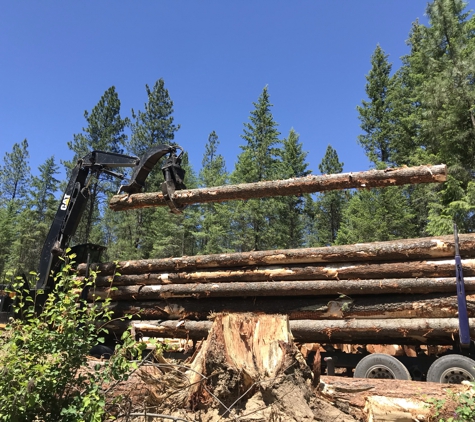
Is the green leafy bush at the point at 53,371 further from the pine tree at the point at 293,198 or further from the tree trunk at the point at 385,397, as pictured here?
the pine tree at the point at 293,198

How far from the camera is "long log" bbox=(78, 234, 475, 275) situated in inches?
225

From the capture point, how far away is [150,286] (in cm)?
775

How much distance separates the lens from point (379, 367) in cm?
531

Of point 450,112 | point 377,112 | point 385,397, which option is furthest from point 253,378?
point 377,112

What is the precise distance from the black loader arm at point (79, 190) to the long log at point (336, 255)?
1.96 meters

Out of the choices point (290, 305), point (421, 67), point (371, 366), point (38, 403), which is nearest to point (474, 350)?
point (371, 366)

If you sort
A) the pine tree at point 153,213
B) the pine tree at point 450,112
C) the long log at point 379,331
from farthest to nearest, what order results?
the pine tree at point 153,213 < the pine tree at point 450,112 < the long log at point 379,331

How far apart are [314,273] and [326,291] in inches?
14.6

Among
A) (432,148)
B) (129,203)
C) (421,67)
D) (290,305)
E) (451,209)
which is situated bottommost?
(290,305)

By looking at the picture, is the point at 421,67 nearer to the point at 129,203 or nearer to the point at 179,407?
the point at 129,203

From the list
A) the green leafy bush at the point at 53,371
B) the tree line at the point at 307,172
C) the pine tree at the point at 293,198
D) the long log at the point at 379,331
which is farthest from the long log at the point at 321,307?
the pine tree at the point at 293,198

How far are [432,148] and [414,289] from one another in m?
18.6

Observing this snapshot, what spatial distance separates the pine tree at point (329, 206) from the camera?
37.2 metres

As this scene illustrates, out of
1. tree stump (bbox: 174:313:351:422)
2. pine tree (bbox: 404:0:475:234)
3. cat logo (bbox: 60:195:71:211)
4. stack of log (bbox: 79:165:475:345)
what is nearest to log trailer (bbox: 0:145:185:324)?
cat logo (bbox: 60:195:71:211)
